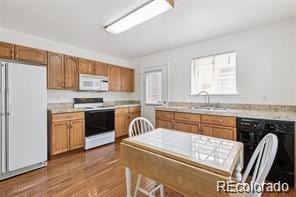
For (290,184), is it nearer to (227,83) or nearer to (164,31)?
(227,83)

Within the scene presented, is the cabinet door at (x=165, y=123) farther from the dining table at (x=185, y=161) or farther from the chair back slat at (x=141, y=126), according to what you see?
the dining table at (x=185, y=161)

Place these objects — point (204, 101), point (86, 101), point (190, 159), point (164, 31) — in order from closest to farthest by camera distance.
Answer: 1. point (190, 159)
2. point (164, 31)
3. point (204, 101)
4. point (86, 101)

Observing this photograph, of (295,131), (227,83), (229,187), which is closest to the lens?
(229,187)

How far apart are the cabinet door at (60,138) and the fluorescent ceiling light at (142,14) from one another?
2080mm

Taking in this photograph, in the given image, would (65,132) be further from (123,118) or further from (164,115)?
(164,115)

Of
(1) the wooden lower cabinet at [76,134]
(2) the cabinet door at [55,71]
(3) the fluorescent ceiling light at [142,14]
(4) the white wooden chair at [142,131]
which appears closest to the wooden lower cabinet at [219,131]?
(4) the white wooden chair at [142,131]

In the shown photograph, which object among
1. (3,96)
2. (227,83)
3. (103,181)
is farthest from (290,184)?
(3,96)

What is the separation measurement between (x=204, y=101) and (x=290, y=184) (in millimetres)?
1948

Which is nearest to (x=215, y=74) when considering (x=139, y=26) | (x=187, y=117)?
(x=187, y=117)

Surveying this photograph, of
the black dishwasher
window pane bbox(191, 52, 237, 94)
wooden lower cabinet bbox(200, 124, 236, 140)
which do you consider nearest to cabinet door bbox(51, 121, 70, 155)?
wooden lower cabinet bbox(200, 124, 236, 140)

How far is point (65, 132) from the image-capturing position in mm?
3156

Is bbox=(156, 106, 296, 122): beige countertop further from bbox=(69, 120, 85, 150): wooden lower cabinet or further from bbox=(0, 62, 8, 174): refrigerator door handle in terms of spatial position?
bbox=(0, 62, 8, 174): refrigerator door handle

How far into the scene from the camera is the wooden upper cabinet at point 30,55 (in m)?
2.72

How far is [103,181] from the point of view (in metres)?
2.24
